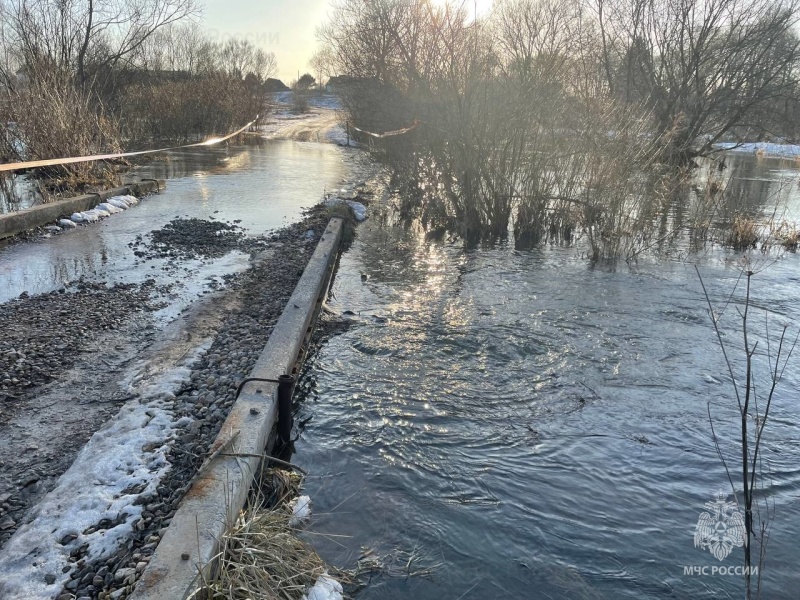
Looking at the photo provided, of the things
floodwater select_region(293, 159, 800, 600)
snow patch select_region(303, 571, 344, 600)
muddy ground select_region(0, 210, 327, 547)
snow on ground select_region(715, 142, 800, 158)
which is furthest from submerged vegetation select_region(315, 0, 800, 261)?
snow on ground select_region(715, 142, 800, 158)

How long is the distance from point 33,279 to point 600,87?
862 centimetres

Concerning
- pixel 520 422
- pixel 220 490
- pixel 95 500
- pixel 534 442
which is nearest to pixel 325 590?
pixel 220 490

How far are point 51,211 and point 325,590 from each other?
906 cm

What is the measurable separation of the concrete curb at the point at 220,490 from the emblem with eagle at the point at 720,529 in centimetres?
243

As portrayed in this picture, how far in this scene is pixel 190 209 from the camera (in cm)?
1144

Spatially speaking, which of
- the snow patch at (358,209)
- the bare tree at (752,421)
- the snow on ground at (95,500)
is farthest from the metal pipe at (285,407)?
the snow patch at (358,209)

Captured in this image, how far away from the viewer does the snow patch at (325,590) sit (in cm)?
254

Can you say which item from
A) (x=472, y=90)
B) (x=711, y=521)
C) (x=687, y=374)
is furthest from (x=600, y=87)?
(x=711, y=521)

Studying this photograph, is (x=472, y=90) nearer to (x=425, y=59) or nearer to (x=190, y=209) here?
(x=425, y=59)

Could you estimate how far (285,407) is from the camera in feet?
12.5

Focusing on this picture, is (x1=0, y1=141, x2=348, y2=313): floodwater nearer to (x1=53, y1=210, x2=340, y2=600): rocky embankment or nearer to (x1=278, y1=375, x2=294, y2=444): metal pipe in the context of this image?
(x1=53, y1=210, x2=340, y2=600): rocky embankment

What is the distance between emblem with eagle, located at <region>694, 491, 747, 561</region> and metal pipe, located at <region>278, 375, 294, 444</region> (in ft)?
8.04

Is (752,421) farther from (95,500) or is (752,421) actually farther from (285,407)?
(95,500)

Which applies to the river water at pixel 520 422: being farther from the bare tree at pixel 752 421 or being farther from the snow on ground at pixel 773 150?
the snow on ground at pixel 773 150
